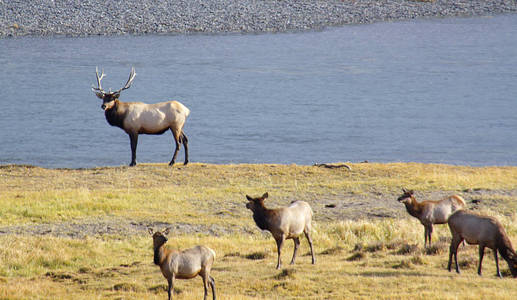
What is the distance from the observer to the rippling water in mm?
40312

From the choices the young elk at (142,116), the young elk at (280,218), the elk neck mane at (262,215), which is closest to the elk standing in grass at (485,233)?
the young elk at (280,218)

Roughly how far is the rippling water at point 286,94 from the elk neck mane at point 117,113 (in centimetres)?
1017

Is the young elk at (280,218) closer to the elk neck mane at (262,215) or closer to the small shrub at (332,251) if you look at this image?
the elk neck mane at (262,215)

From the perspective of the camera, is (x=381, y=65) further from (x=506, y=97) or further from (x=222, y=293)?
(x=222, y=293)

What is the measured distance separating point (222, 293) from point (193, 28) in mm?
67375

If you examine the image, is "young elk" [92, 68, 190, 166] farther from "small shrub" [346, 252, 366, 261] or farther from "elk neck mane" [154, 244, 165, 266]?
"elk neck mane" [154, 244, 165, 266]

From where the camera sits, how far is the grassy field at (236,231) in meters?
13.0

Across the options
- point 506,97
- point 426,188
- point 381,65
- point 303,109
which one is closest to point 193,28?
point 381,65

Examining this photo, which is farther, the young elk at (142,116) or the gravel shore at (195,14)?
the gravel shore at (195,14)

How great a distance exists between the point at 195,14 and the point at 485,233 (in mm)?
70886

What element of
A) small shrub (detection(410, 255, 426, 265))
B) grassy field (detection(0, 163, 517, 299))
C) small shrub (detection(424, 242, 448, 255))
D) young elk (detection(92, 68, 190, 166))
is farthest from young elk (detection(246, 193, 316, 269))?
young elk (detection(92, 68, 190, 166))

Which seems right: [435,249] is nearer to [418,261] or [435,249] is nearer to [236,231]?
[418,261]

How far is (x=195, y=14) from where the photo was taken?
81.4m

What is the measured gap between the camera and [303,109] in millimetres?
51125
